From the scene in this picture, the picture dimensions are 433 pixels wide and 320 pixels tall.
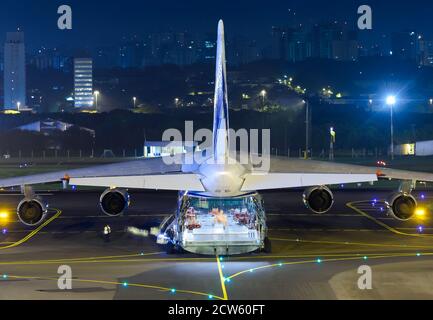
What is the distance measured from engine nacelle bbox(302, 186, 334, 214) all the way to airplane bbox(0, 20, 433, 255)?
0.02 metres

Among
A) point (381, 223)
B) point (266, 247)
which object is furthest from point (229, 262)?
point (381, 223)

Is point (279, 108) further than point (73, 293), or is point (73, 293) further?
point (279, 108)

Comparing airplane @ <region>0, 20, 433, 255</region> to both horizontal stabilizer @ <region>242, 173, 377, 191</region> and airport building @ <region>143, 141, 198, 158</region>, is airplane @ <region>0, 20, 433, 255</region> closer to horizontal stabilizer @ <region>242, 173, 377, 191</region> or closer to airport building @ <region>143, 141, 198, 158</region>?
horizontal stabilizer @ <region>242, 173, 377, 191</region>

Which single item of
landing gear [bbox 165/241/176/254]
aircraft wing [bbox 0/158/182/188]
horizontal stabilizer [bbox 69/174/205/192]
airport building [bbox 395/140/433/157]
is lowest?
landing gear [bbox 165/241/176/254]

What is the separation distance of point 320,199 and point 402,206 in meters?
3.13

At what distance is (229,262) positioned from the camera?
34.9 m

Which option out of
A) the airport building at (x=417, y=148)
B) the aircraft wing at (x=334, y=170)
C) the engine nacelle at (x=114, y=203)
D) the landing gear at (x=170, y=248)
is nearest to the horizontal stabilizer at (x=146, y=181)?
the engine nacelle at (x=114, y=203)

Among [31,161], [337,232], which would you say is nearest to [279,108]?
[31,161]

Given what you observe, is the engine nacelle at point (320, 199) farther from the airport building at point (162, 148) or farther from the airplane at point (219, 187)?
the airport building at point (162, 148)

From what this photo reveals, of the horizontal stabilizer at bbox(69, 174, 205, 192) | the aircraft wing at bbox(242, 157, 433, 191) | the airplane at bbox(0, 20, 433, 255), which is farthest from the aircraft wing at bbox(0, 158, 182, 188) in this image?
the aircraft wing at bbox(242, 157, 433, 191)

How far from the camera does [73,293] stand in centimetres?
2877

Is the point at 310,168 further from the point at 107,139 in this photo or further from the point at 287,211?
the point at 107,139

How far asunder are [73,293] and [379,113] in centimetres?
13575

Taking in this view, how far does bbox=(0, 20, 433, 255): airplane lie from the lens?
34.3m
